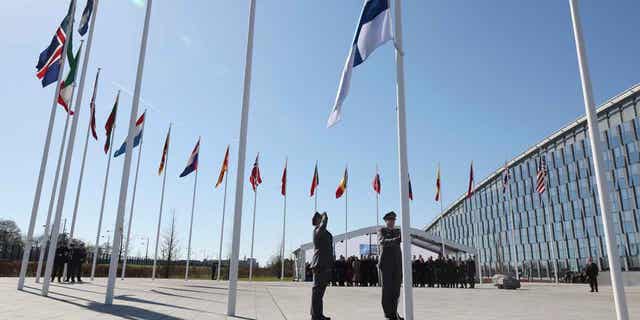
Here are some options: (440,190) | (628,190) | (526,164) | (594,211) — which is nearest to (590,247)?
(594,211)

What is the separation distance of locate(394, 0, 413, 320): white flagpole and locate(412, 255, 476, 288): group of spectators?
22.4m

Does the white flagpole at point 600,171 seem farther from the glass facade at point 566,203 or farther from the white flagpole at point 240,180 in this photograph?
the glass facade at point 566,203

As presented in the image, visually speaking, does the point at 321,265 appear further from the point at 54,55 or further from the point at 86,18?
the point at 54,55

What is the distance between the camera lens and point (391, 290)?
7070 mm

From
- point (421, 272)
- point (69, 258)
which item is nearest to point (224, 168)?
point (69, 258)

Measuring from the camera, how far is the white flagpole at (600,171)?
17.7ft

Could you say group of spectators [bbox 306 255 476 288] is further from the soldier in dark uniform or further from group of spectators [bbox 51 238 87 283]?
the soldier in dark uniform

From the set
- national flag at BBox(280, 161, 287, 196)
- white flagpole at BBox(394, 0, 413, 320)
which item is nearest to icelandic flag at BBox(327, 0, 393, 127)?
white flagpole at BBox(394, 0, 413, 320)

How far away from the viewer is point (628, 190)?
5288 cm

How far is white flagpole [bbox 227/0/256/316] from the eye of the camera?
8500 millimetres

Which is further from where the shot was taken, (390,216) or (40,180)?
(40,180)

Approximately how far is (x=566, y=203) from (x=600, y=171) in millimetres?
67470

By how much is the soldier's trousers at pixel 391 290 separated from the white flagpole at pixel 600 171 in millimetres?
3004

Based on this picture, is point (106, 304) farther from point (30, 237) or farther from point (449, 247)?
point (449, 247)
